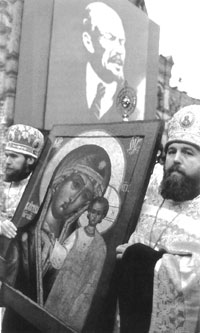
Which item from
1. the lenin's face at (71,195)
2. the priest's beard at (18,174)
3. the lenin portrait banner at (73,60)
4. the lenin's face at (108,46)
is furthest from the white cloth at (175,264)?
the lenin's face at (108,46)

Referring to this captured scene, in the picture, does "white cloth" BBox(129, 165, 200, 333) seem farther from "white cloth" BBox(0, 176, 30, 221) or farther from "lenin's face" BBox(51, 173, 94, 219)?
"white cloth" BBox(0, 176, 30, 221)

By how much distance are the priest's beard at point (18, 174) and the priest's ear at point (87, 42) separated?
300 inches

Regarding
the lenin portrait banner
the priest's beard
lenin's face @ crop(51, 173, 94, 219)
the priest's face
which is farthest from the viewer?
the lenin portrait banner

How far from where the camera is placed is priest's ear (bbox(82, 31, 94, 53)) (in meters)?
11.4

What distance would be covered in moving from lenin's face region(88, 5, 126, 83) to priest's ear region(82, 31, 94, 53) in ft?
0.33

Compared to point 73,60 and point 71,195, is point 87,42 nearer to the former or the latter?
point 73,60

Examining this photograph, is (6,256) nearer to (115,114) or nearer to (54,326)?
(54,326)

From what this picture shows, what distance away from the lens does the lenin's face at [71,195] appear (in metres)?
3.09

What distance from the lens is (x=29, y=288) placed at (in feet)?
10.3

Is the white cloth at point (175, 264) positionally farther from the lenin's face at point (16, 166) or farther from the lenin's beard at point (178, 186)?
the lenin's face at point (16, 166)

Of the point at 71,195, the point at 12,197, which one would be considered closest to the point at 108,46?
the point at 12,197

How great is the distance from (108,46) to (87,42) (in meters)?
0.94

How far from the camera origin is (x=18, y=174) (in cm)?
423

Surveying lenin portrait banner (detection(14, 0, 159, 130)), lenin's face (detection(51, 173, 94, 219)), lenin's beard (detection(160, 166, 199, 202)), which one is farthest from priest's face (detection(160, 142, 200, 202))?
lenin portrait banner (detection(14, 0, 159, 130))
